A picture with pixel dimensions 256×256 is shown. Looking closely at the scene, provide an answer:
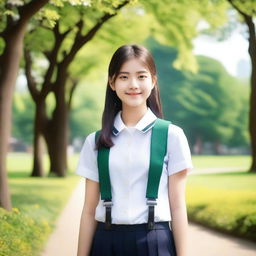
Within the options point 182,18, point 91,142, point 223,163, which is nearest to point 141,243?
point 91,142

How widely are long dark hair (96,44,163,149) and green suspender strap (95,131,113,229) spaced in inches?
2.2

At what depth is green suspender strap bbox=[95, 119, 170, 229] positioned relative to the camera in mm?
2514

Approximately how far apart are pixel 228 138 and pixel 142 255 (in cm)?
5448

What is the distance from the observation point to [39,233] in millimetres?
8000

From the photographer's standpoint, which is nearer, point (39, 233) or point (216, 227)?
point (39, 233)

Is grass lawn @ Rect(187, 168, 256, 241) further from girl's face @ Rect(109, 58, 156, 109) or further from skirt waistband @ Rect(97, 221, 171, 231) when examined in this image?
girl's face @ Rect(109, 58, 156, 109)

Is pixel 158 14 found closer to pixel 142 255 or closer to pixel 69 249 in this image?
pixel 69 249

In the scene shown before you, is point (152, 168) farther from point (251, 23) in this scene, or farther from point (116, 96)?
point (251, 23)

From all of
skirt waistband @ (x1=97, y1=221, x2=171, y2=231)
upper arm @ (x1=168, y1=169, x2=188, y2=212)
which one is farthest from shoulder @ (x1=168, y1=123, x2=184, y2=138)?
skirt waistband @ (x1=97, y1=221, x2=171, y2=231)

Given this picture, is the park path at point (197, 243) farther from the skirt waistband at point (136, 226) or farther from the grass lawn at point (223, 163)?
the grass lawn at point (223, 163)

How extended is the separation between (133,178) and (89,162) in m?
0.27

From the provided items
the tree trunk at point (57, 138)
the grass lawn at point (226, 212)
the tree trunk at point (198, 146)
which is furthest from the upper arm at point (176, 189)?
the tree trunk at point (198, 146)

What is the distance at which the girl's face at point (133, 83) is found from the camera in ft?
8.68

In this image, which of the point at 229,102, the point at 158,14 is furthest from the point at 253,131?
the point at 229,102
